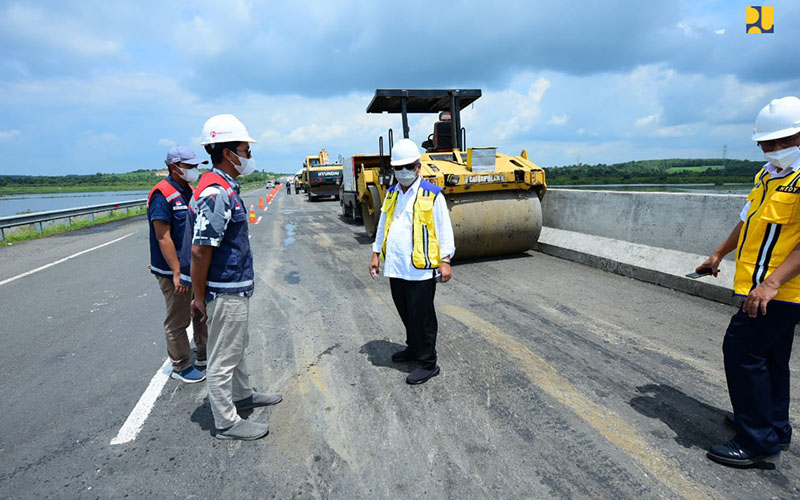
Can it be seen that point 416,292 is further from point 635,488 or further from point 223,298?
point 635,488

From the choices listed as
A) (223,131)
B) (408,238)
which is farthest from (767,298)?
(223,131)

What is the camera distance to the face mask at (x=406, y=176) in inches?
140

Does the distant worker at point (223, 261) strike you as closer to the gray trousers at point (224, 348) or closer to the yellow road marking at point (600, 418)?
the gray trousers at point (224, 348)

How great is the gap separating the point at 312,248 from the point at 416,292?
6.92 meters

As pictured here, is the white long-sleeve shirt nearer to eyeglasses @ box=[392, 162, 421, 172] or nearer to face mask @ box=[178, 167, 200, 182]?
eyeglasses @ box=[392, 162, 421, 172]

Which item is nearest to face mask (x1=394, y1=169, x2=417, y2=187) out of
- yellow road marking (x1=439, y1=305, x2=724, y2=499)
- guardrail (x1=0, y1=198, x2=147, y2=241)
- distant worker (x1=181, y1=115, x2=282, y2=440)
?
distant worker (x1=181, y1=115, x2=282, y2=440)

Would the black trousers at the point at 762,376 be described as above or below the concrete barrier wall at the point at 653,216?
below

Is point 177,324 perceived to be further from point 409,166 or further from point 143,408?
point 409,166

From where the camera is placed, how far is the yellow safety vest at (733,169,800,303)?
7.52ft

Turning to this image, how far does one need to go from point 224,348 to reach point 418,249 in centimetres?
156

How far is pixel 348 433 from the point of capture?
2.87m

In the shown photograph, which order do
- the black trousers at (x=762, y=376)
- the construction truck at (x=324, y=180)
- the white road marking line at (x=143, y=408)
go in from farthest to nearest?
the construction truck at (x=324, y=180) < the white road marking line at (x=143, y=408) < the black trousers at (x=762, y=376)

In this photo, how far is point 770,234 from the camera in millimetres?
2379

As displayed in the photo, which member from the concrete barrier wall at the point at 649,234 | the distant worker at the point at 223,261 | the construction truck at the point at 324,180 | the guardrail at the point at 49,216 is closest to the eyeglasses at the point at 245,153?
the distant worker at the point at 223,261
